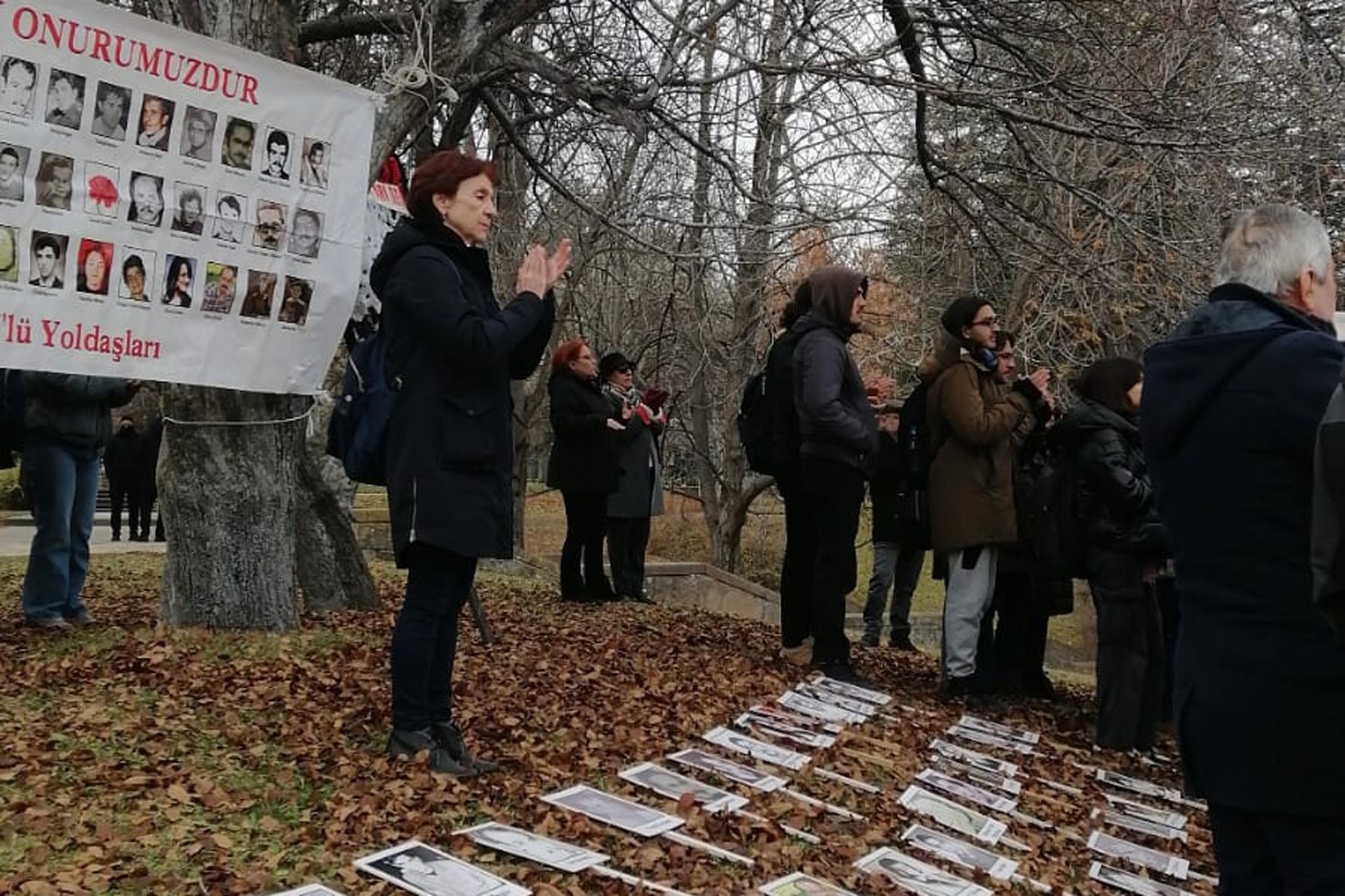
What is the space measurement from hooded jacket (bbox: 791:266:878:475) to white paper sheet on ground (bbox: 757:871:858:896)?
106 inches

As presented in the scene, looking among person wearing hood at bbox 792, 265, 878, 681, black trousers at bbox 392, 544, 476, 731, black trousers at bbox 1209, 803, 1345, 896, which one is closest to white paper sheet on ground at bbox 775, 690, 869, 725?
person wearing hood at bbox 792, 265, 878, 681

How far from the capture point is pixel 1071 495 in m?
5.66

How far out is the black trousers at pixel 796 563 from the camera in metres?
6.33

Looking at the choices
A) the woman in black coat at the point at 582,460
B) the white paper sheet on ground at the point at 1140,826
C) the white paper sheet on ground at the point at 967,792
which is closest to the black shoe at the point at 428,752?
the white paper sheet on ground at the point at 967,792

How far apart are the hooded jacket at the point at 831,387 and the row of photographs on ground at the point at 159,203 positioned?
2.31 meters

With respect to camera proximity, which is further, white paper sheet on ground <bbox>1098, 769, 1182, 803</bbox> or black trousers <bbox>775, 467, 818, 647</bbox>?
black trousers <bbox>775, 467, 818, 647</bbox>

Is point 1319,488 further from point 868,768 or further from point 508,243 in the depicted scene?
point 508,243

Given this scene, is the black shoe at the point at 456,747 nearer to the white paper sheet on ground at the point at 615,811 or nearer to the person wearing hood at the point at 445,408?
the person wearing hood at the point at 445,408

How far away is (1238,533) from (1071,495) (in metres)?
3.34

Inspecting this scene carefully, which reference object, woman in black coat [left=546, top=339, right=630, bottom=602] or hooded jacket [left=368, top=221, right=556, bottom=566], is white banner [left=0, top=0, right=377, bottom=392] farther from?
woman in black coat [left=546, top=339, right=630, bottom=602]

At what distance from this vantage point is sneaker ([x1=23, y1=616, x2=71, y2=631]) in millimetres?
5887

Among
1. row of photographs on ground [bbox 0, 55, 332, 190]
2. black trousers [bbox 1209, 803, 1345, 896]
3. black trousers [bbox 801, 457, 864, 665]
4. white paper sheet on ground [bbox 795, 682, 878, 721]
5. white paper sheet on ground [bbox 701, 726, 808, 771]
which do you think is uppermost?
row of photographs on ground [bbox 0, 55, 332, 190]

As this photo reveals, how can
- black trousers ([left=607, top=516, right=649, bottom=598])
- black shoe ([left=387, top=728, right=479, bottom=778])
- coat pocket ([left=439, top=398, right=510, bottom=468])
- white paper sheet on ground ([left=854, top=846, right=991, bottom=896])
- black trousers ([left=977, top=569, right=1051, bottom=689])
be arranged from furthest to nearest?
black trousers ([left=607, top=516, right=649, bottom=598]), black trousers ([left=977, top=569, right=1051, bottom=689]), black shoe ([left=387, top=728, right=479, bottom=778]), coat pocket ([left=439, top=398, right=510, bottom=468]), white paper sheet on ground ([left=854, top=846, right=991, bottom=896])

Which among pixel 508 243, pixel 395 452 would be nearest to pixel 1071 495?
pixel 395 452
